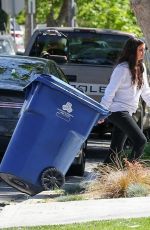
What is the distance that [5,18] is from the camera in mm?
37469

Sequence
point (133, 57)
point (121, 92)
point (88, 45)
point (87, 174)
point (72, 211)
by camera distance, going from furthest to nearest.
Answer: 1. point (88, 45)
2. point (87, 174)
3. point (121, 92)
4. point (133, 57)
5. point (72, 211)

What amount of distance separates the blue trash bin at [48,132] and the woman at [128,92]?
1.47 metres

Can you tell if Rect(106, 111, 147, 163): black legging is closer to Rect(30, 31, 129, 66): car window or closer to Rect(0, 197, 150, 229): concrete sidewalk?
Rect(0, 197, 150, 229): concrete sidewalk

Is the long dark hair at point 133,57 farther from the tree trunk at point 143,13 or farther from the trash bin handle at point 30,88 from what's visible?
the trash bin handle at point 30,88

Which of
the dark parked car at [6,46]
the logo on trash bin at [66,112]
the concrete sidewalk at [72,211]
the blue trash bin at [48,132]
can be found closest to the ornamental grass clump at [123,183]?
the concrete sidewalk at [72,211]

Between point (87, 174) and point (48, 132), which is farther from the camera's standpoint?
point (87, 174)

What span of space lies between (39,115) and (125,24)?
1190 inches

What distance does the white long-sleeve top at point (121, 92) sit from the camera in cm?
941

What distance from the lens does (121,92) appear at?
31.1 ft

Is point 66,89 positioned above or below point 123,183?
above

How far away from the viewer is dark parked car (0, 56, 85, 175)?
1037cm

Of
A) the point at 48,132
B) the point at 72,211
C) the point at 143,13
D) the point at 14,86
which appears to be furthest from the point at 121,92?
the point at 72,211

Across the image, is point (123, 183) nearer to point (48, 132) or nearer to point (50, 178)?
point (50, 178)

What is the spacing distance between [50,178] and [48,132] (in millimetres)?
462
